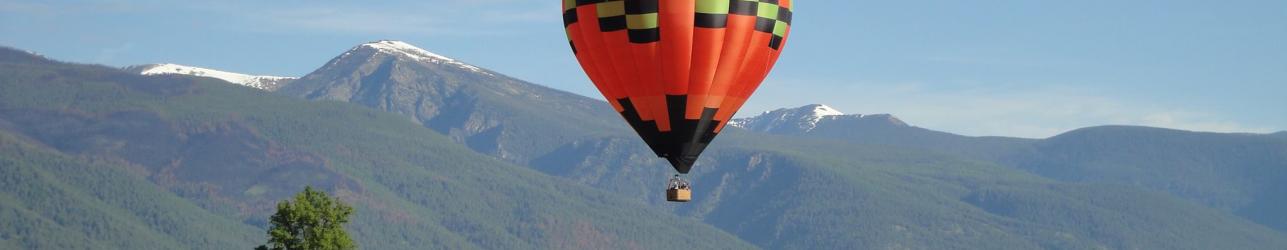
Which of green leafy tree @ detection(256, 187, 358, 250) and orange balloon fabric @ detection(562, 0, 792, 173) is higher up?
orange balloon fabric @ detection(562, 0, 792, 173)

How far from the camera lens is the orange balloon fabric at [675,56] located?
7275 centimetres

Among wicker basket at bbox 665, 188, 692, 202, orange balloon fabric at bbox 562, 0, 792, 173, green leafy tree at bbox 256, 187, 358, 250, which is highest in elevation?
orange balloon fabric at bbox 562, 0, 792, 173

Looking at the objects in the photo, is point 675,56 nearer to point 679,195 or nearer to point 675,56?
point 675,56

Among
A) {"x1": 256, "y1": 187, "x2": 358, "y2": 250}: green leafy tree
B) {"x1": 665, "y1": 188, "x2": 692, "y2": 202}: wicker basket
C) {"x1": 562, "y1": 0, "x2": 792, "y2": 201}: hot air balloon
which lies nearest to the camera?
{"x1": 665, "y1": 188, "x2": 692, "y2": 202}: wicker basket

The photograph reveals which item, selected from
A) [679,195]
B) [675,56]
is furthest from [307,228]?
[679,195]

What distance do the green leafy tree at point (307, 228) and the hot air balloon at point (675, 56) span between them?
64.8 feet

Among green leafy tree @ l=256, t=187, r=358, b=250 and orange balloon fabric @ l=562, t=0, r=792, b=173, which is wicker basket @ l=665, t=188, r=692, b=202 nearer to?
orange balloon fabric @ l=562, t=0, r=792, b=173

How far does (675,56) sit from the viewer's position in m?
72.9

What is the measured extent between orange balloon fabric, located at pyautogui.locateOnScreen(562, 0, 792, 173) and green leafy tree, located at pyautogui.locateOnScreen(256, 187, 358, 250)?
19692mm

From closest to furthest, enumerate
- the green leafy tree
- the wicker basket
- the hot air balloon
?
the wicker basket
the hot air balloon
the green leafy tree

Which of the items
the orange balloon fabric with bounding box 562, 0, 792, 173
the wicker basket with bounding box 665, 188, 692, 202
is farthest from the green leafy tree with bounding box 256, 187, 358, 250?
the wicker basket with bounding box 665, 188, 692, 202

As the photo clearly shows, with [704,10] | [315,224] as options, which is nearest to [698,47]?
[704,10]

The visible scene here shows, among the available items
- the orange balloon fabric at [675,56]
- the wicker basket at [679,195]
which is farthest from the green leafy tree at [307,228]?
the wicker basket at [679,195]

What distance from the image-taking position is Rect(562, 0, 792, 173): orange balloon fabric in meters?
72.8
